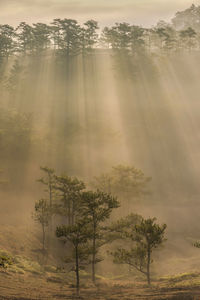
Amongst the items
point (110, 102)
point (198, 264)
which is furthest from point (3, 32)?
point (198, 264)

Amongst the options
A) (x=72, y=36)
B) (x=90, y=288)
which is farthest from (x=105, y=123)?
(x=90, y=288)

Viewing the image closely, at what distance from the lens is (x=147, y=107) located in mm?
113875

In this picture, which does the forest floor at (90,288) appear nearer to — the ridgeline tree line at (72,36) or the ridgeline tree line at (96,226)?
the ridgeline tree line at (96,226)

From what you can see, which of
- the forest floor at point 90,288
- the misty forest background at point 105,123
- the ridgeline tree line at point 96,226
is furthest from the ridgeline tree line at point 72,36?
the forest floor at point 90,288

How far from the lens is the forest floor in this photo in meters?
28.5

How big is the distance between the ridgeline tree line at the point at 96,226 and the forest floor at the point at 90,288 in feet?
6.08

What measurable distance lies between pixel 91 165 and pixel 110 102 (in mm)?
40212

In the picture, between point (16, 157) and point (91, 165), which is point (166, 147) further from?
point (16, 157)

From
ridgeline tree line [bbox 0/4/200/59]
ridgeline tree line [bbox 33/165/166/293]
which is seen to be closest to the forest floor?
ridgeline tree line [bbox 33/165/166/293]

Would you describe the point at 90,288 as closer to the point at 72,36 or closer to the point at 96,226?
the point at 96,226

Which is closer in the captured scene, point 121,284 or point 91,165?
point 121,284

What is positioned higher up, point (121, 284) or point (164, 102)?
point (164, 102)

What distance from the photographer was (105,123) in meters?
104

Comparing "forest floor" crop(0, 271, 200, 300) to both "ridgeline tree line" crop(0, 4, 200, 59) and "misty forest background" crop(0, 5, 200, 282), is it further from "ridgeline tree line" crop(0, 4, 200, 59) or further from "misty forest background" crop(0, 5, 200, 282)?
"ridgeline tree line" crop(0, 4, 200, 59)
